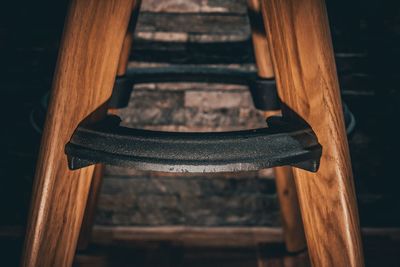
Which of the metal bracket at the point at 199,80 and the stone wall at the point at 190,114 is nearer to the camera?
the metal bracket at the point at 199,80

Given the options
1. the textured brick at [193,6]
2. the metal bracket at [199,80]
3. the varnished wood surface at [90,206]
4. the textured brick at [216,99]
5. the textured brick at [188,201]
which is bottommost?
the textured brick at [188,201]

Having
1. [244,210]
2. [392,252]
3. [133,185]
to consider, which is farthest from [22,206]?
[392,252]

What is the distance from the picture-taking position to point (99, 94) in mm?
437

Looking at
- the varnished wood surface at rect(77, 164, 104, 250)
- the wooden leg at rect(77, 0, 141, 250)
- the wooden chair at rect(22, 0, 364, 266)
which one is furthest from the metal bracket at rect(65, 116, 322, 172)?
the varnished wood surface at rect(77, 164, 104, 250)

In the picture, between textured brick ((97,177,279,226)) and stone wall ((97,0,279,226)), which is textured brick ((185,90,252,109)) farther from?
textured brick ((97,177,279,226))

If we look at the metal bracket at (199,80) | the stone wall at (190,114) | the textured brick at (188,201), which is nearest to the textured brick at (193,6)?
the stone wall at (190,114)

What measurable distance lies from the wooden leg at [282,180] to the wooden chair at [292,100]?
331 millimetres

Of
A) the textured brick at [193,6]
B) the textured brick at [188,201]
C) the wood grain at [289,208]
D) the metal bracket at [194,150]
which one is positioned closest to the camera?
the metal bracket at [194,150]

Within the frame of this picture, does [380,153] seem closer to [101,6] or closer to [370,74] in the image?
[370,74]

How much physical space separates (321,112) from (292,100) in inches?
1.4

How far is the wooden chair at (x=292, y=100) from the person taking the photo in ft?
1.33

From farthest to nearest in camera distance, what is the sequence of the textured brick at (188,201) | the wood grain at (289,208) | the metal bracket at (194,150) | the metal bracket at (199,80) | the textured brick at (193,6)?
the textured brick at (188,201) → the textured brick at (193,6) → the wood grain at (289,208) → the metal bracket at (199,80) → the metal bracket at (194,150)

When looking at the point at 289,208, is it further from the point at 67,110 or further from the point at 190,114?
the point at 67,110

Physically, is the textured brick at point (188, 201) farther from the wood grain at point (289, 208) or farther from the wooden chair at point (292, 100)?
the wooden chair at point (292, 100)
